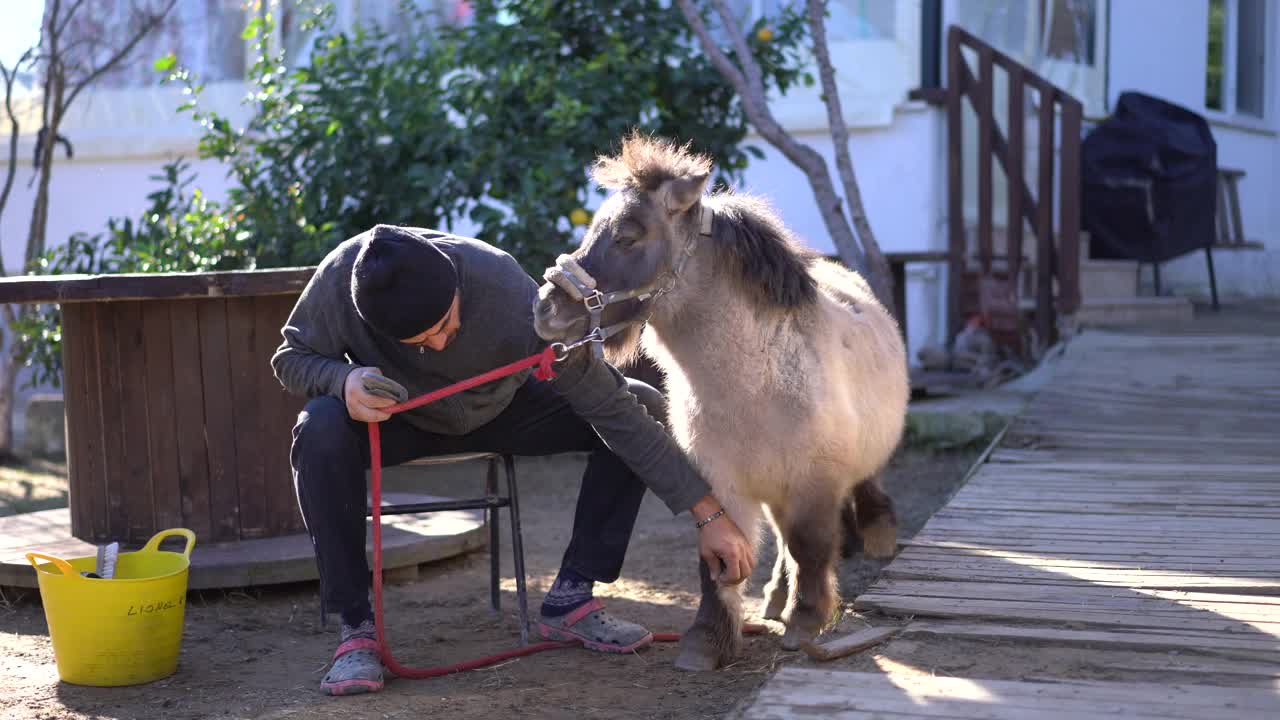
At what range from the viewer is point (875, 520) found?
4.41 m

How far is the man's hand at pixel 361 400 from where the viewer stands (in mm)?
3203

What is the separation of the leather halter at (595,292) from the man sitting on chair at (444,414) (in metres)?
0.15

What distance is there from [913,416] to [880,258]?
98cm

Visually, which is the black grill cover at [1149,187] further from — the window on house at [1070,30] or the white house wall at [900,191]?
the white house wall at [900,191]

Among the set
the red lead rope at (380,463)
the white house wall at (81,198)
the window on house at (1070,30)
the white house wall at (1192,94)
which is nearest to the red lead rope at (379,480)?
the red lead rope at (380,463)

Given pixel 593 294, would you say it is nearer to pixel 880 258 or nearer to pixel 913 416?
pixel 880 258

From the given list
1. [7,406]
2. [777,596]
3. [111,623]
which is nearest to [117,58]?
[7,406]

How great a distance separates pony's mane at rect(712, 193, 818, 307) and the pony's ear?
0.14 meters

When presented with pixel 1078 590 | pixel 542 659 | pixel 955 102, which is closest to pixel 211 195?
pixel 955 102

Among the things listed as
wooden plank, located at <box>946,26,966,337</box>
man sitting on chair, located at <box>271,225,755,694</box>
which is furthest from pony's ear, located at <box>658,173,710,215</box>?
wooden plank, located at <box>946,26,966,337</box>

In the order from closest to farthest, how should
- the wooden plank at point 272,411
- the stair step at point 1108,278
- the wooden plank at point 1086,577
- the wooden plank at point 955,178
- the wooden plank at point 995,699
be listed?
1. the wooden plank at point 995,699
2. the wooden plank at point 1086,577
3. the wooden plank at point 272,411
4. the wooden plank at point 955,178
5. the stair step at point 1108,278

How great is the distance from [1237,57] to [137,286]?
11.6 meters

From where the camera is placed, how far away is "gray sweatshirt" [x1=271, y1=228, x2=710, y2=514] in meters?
3.28

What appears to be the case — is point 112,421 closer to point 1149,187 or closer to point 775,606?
point 775,606
